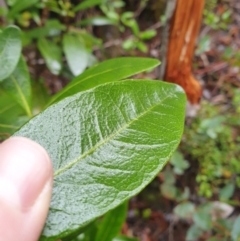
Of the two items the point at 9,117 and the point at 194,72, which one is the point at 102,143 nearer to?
the point at 9,117

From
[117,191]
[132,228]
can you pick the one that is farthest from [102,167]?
[132,228]

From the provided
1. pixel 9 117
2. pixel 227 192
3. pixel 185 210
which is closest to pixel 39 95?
pixel 9 117

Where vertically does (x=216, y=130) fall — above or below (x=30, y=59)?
Result: below

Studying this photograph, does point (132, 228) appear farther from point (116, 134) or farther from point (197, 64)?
point (116, 134)

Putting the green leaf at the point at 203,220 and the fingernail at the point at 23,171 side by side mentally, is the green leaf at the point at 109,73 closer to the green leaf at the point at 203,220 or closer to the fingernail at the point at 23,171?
the fingernail at the point at 23,171

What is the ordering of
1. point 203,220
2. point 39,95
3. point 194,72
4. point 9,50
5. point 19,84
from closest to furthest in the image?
1. point 9,50
2. point 19,84
3. point 39,95
4. point 203,220
5. point 194,72

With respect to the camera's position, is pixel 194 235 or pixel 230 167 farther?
pixel 230 167
